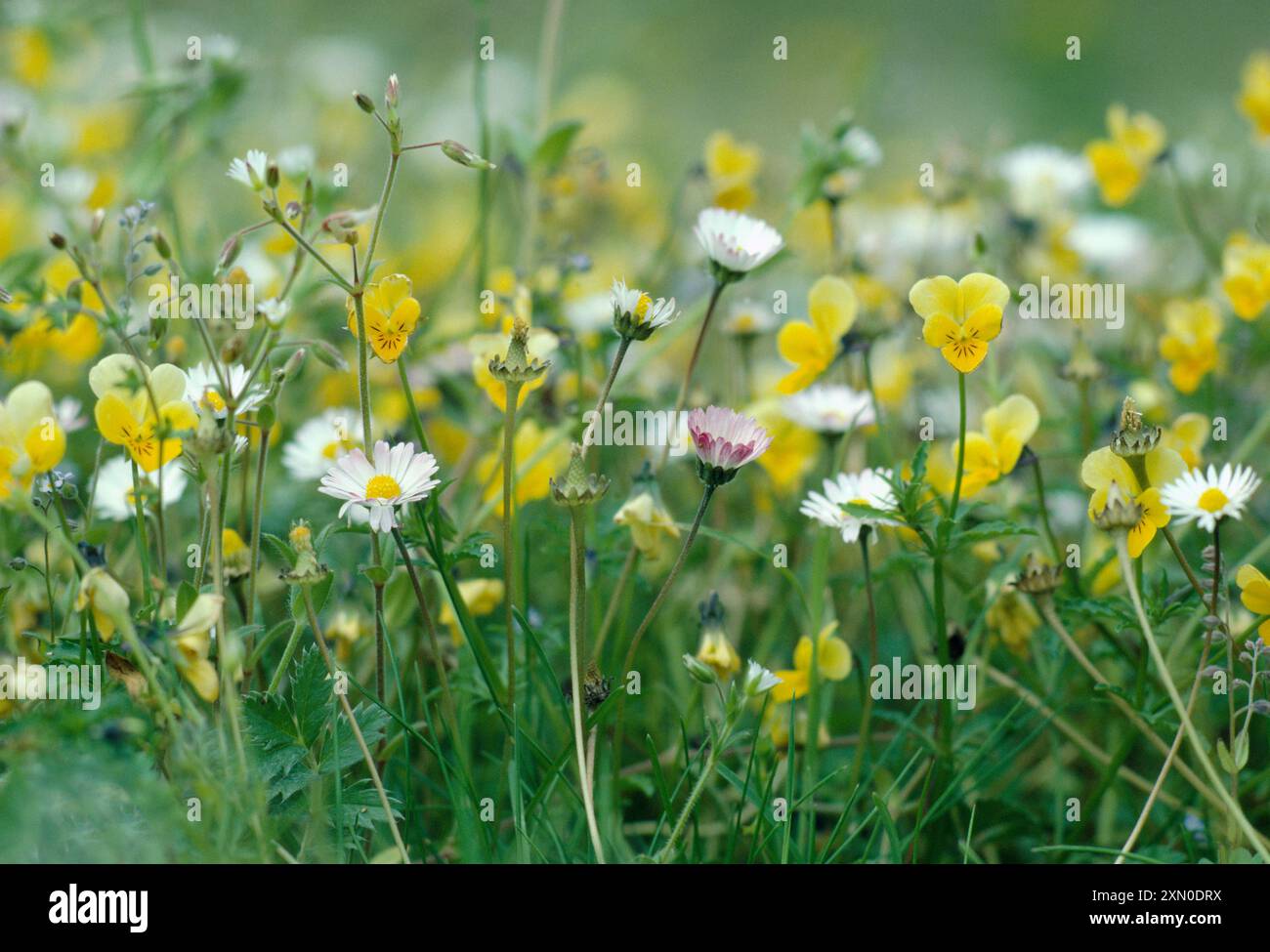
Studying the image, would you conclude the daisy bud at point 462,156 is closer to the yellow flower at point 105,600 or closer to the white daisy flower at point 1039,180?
the yellow flower at point 105,600

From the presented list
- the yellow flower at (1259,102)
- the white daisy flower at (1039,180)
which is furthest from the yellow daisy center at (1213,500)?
the white daisy flower at (1039,180)

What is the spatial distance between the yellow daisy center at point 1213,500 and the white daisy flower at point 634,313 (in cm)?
42

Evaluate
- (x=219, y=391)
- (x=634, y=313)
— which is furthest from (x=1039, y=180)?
(x=219, y=391)

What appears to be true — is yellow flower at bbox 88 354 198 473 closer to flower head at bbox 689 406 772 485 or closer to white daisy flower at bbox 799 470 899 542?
flower head at bbox 689 406 772 485

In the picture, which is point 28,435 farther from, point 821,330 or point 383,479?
point 821,330

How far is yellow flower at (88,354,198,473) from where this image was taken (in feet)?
3.06

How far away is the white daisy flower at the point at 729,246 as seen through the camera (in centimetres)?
104

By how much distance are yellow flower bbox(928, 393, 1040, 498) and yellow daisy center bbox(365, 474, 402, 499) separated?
453 millimetres

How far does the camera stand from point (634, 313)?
97 centimetres

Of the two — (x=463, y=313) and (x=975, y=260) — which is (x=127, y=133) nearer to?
(x=463, y=313)

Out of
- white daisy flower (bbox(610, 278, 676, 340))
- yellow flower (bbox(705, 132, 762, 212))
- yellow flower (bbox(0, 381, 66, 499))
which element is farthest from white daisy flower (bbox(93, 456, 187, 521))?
yellow flower (bbox(705, 132, 762, 212))

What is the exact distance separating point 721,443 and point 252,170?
1.29 feet
